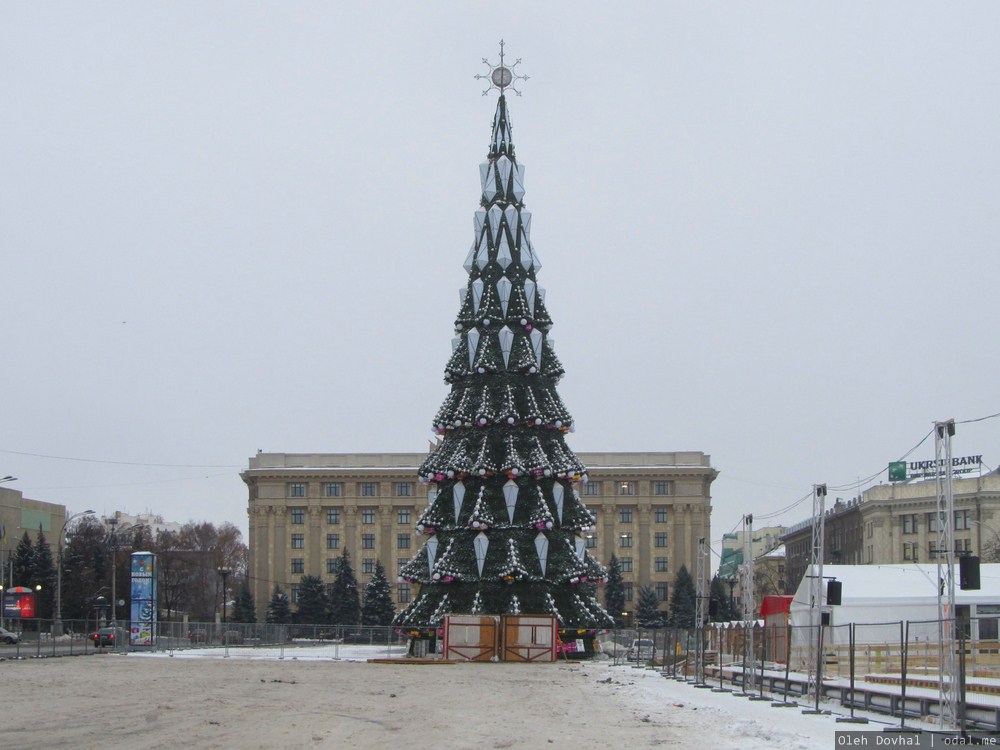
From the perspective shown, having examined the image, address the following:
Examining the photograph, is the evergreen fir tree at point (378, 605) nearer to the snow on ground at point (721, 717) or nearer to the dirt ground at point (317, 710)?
the dirt ground at point (317, 710)

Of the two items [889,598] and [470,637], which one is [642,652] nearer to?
[889,598]

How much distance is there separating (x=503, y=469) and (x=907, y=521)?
9140 cm

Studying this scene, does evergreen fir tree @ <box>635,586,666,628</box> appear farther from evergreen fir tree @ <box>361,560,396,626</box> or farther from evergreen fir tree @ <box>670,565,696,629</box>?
evergreen fir tree @ <box>361,560,396,626</box>

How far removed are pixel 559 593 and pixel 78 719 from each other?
29.5 meters

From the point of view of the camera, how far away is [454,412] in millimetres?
51812

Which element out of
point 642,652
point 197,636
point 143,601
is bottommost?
point 197,636

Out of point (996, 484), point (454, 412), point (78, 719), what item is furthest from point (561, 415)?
point (996, 484)

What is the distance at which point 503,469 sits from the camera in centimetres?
4991

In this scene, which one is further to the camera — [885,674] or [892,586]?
[892,586]

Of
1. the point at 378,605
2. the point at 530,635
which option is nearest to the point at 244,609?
the point at 378,605

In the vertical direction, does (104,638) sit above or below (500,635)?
below

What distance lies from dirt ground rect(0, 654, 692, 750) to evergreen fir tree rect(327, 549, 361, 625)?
245 ft

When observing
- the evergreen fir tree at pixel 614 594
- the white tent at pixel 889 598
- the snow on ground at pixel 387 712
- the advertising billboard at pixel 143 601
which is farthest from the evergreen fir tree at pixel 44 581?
the snow on ground at pixel 387 712

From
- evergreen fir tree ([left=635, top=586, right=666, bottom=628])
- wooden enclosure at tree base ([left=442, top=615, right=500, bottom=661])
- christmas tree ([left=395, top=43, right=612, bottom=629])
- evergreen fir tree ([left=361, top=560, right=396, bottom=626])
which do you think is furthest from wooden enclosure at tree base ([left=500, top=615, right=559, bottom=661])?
evergreen fir tree ([left=635, top=586, right=666, bottom=628])
